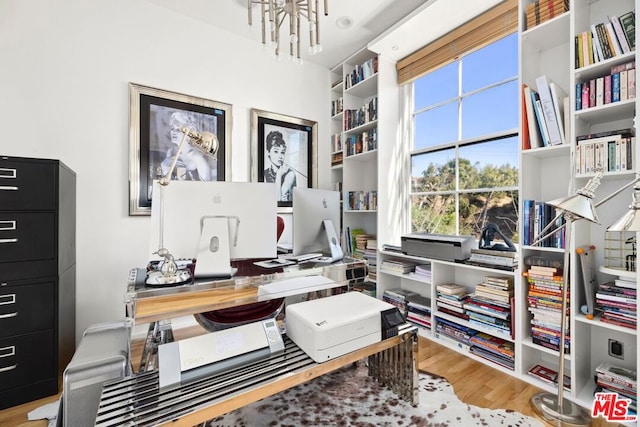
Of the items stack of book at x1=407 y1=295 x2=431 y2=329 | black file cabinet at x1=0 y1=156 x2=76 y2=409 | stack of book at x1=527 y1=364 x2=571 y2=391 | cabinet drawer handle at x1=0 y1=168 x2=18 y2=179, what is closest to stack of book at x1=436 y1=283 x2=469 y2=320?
stack of book at x1=407 y1=295 x2=431 y2=329

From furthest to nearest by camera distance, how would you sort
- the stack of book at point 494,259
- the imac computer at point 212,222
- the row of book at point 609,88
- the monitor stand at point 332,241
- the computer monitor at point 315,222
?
the stack of book at point 494,259
the monitor stand at point 332,241
the computer monitor at point 315,222
the row of book at point 609,88
the imac computer at point 212,222

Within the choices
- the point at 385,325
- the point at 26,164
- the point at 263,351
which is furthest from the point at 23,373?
the point at 385,325

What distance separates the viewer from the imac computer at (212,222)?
1401 mm

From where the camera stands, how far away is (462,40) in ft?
8.04

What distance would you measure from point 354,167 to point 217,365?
2713 millimetres

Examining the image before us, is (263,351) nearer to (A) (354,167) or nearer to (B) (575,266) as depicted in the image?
(B) (575,266)

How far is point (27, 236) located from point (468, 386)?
2.82 metres

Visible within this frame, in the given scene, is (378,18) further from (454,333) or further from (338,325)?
(454,333)

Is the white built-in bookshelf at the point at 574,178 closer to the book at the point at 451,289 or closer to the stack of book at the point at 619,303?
the stack of book at the point at 619,303

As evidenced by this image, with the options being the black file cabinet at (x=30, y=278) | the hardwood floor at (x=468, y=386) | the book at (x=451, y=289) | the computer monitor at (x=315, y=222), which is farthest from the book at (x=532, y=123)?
the black file cabinet at (x=30, y=278)

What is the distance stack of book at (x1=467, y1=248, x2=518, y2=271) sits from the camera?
1.97 metres

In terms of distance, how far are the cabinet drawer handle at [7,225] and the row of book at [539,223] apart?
122 inches

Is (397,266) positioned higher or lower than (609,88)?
lower

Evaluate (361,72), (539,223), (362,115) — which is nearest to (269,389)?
(539,223)
